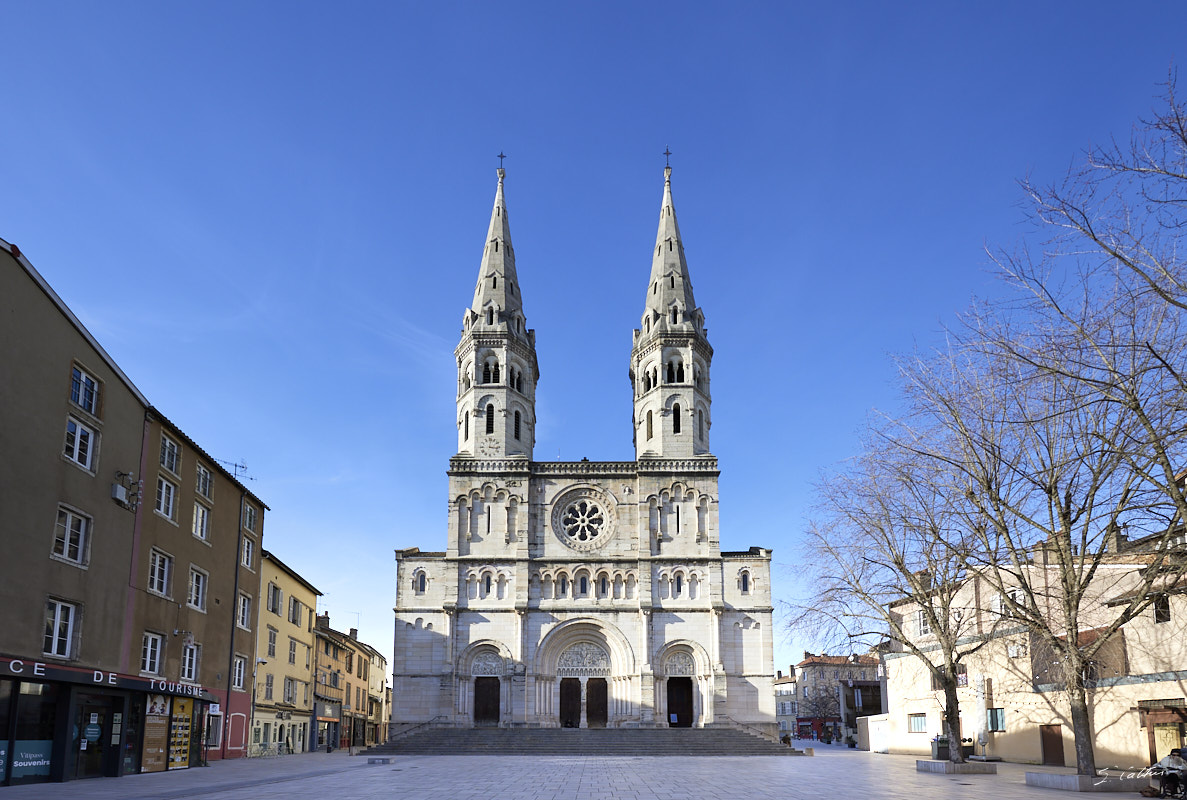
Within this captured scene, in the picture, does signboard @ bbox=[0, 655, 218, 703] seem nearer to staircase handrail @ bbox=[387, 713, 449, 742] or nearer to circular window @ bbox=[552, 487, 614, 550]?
staircase handrail @ bbox=[387, 713, 449, 742]

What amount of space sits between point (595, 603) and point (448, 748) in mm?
12522

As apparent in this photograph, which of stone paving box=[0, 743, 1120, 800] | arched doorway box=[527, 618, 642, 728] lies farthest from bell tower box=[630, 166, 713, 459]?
stone paving box=[0, 743, 1120, 800]

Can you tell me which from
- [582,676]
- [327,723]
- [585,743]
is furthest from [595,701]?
[327,723]

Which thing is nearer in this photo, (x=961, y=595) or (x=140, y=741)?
(x=140, y=741)

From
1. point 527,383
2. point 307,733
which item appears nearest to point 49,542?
point 307,733

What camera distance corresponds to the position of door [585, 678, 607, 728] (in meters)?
56.7

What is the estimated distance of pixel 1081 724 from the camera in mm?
21484

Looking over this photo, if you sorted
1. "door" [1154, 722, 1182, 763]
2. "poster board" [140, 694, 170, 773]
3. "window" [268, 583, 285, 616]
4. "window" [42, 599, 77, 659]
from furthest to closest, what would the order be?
"window" [268, 583, 285, 616] < "poster board" [140, 694, 170, 773] < "door" [1154, 722, 1182, 763] < "window" [42, 599, 77, 659]

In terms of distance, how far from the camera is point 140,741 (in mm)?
28062

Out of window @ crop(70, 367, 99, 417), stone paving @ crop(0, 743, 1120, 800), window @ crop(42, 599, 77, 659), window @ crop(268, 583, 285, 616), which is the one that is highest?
window @ crop(70, 367, 99, 417)

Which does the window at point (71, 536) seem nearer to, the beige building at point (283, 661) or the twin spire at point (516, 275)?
A: the beige building at point (283, 661)

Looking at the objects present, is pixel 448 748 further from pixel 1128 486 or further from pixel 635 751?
pixel 1128 486

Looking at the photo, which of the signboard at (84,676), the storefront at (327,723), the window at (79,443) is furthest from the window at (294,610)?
the window at (79,443)

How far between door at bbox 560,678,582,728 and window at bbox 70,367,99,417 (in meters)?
36.8
